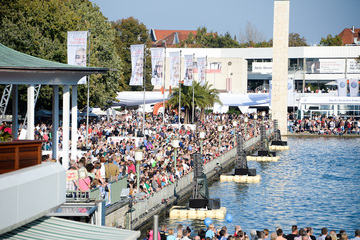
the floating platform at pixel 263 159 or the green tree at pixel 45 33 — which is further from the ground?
the green tree at pixel 45 33

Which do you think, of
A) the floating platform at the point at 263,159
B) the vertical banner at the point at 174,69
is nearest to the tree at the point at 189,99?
the vertical banner at the point at 174,69

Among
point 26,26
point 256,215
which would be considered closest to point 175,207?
point 256,215

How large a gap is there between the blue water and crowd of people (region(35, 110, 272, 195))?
239cm

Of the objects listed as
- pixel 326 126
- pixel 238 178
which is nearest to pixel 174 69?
pixel 238 178

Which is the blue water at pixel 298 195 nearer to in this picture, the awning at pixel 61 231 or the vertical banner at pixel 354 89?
the awning at pixel 61 231

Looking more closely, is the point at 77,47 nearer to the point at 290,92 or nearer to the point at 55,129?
the point at 55,129

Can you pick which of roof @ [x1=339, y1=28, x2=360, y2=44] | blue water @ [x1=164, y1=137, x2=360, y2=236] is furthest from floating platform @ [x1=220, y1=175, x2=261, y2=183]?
roof @ [x1=339, y1=28, x2=360, y2=44]

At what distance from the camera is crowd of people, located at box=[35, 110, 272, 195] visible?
20319mm

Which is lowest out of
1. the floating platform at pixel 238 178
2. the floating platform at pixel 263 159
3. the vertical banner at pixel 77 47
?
the floating platform at pixel 238 178

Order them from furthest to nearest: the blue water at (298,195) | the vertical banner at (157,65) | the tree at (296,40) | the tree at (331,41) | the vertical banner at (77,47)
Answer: the tree at (296,40)
the tree at (331,41)
the vertical banner at (157,65)
the vertical banner at (77,47)
the blue water at (298,195)

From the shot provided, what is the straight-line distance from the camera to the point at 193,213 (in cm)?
2464

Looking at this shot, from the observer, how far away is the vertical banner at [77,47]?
34188 millimetres

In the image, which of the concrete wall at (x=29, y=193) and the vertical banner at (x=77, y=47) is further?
the vertical banner at (x=77, y=47)

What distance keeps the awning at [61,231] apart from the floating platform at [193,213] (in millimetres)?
12873
